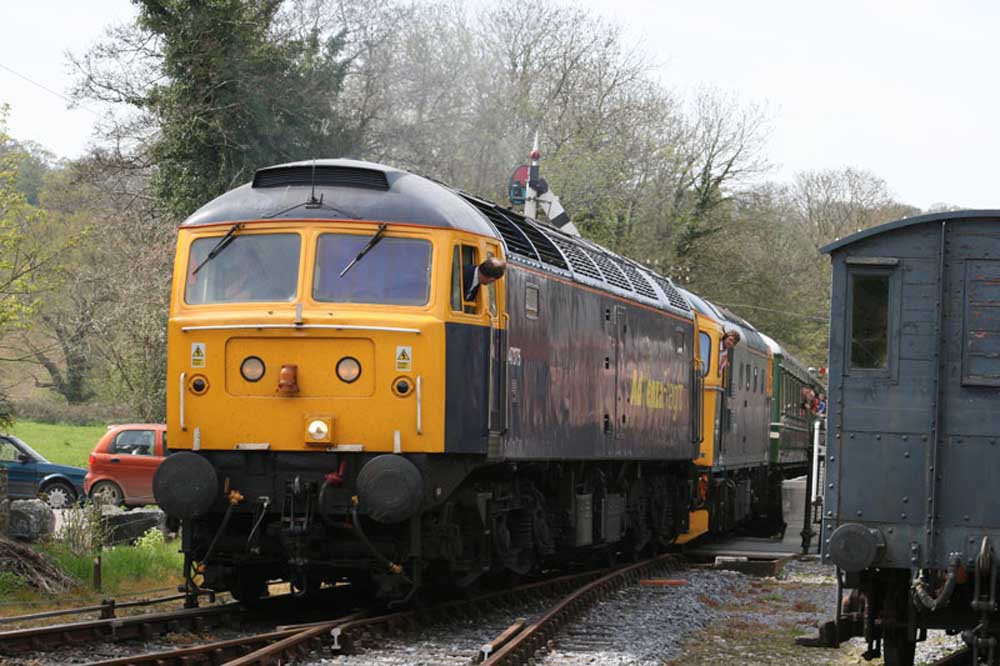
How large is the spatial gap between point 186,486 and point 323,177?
8.82 ft

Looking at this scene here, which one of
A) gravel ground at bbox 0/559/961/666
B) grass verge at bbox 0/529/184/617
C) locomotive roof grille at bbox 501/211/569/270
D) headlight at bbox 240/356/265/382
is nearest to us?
gravel ground at bbox 0/559/961/666

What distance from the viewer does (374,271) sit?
1129 centimetres

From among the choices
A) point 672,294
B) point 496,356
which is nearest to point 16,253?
point 672,294

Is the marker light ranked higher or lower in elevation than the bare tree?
lower

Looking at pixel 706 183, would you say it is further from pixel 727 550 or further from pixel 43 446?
pixel 727 550

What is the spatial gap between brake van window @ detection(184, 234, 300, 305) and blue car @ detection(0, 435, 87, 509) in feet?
52.0

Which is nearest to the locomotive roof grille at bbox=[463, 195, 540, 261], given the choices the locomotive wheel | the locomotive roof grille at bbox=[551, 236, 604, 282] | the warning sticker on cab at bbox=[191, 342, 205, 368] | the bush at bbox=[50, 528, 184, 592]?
the locomotive roof grille at bbox=[551, 236, 604, 282]

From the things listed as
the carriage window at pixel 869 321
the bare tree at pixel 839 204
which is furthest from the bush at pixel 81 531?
the bare tree at pixel 839 204

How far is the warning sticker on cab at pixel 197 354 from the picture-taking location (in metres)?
11.4

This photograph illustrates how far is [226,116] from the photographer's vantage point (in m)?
28.9

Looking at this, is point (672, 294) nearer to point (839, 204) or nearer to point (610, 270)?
point (610, 270)

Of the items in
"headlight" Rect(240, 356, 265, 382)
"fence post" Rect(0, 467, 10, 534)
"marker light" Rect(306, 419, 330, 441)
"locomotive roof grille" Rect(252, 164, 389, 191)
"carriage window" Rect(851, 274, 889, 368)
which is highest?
"locomotive roof grille" Rect(252, 164, 389, 191)

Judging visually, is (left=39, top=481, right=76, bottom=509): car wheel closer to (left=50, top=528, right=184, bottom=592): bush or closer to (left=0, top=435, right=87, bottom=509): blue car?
(left=0, top=435, right=87, bottom=509): blue car

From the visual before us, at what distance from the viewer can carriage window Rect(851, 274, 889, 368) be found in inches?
380
